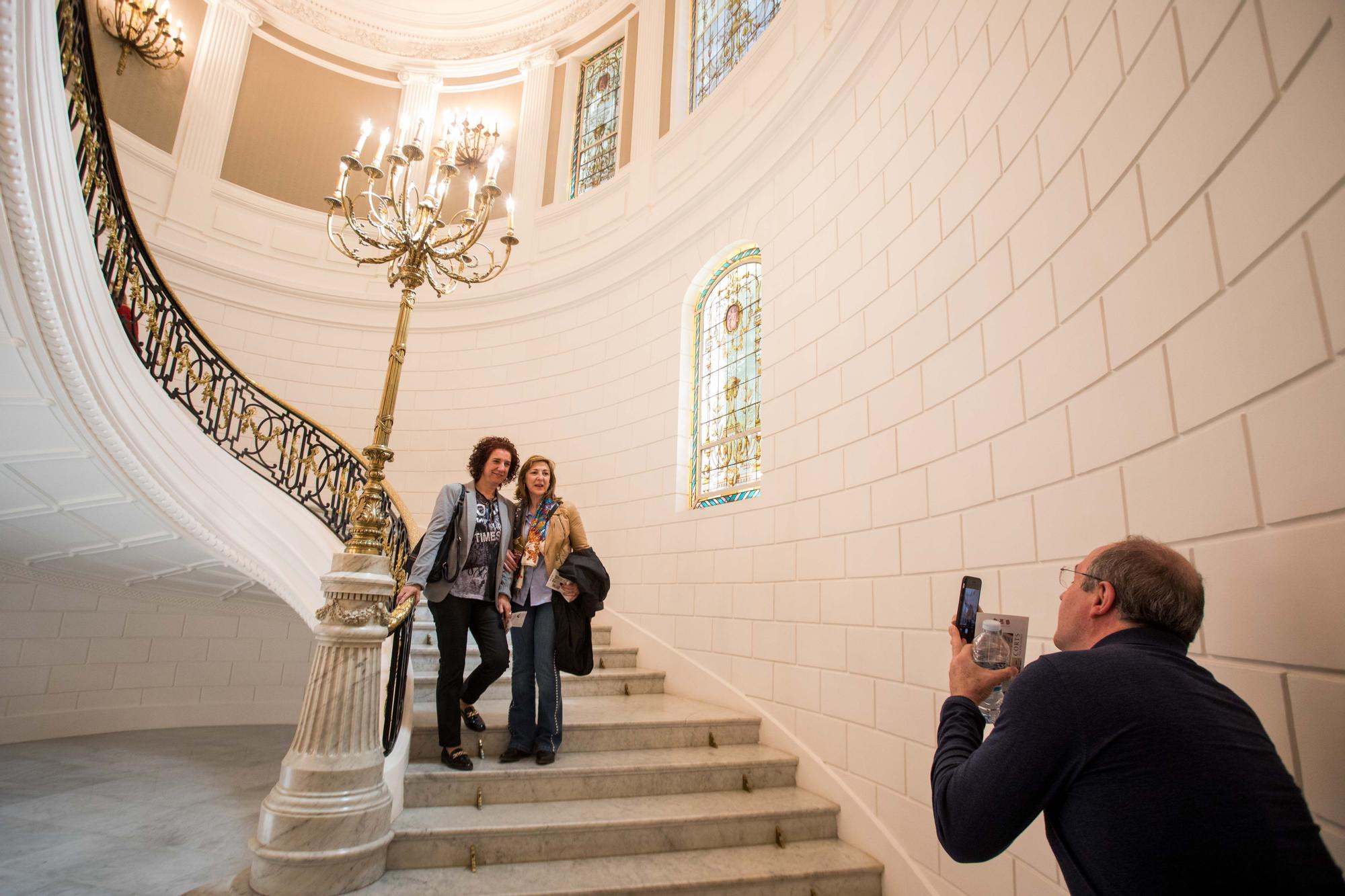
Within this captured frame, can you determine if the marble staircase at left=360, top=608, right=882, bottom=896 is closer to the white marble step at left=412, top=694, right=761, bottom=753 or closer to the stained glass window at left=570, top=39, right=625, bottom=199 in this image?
the white marble step at left=412, top=694, right=761, bottom=753

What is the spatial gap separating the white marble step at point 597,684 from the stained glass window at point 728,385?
52.7 inches

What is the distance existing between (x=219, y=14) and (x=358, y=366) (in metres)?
4.54

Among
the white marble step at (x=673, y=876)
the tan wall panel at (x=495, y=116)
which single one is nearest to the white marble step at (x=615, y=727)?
the white marble step at (x=673, y=876)

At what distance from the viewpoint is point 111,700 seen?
6461mm

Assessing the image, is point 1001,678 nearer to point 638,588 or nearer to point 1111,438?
point 1111,438

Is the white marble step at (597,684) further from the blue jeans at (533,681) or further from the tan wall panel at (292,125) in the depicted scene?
the tan wall panel at (292,125)

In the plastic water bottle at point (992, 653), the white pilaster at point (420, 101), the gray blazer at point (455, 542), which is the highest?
the white pilaster at point (420, 101)

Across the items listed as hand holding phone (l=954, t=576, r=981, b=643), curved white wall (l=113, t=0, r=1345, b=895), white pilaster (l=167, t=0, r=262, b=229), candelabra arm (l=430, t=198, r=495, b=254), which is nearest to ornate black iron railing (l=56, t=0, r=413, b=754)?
candelabra arm (l=430, t=198, r=495, b=254)

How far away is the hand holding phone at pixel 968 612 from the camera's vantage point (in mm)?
1550

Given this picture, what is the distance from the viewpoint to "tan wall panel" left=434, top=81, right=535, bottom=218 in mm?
8711

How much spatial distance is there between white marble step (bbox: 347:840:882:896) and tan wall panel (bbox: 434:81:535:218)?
7.45m

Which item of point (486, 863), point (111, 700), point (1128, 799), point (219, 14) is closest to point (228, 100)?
point (219, 14)

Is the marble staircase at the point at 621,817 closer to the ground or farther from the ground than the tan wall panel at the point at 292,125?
closer to the ground

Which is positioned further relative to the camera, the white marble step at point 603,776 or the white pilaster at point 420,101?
the white pilaster at point 420,101
